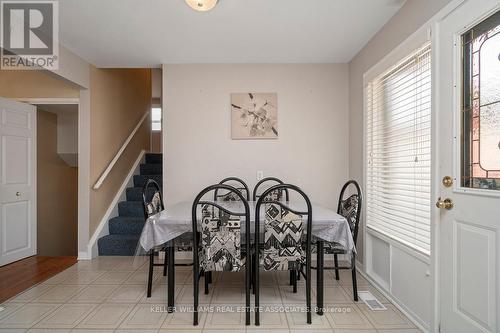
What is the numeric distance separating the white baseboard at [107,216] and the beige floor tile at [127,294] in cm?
112

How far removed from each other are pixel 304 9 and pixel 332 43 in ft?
2.51

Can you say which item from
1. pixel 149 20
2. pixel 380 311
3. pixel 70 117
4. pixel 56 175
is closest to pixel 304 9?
pixel 149 20

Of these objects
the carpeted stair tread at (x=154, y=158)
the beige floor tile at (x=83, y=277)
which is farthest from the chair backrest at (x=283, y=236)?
the carpeted stair tread at (x=154, y=158)

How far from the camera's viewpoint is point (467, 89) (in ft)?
5.04

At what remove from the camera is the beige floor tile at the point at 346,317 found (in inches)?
77.8

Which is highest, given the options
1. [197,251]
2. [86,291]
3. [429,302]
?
[197,251]

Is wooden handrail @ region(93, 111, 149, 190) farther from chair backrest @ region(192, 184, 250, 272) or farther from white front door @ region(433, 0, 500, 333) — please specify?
white front door @ region(433, 0, 500, 333)

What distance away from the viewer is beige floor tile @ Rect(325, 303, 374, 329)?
1976 mm

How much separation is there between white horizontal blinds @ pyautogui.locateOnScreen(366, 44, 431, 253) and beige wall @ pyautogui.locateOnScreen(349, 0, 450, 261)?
0.64 ft

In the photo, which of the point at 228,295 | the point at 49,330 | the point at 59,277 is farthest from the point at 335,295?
the point at 59,277

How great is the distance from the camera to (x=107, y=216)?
3.75 meters

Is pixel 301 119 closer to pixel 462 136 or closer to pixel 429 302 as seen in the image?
pixel 462 136

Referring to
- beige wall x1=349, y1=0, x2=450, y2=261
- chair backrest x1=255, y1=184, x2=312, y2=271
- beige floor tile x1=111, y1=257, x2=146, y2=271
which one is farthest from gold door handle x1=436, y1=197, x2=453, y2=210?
beige floor tile x1=111, y1=257, x2=146, y2=271

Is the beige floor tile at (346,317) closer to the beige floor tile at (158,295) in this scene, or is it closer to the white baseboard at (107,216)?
the beige floor tile at (158,295)
